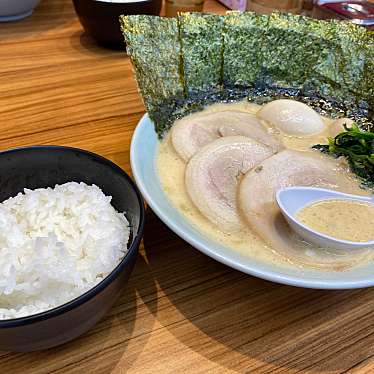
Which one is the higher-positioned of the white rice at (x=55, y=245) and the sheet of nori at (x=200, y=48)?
the sheet of nori at (x=200, y=48)

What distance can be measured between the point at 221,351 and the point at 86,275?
11.2 inches

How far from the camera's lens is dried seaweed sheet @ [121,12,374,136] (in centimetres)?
122

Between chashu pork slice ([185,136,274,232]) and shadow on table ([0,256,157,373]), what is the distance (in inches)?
9.9

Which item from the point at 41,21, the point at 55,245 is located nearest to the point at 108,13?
the point at 41,21

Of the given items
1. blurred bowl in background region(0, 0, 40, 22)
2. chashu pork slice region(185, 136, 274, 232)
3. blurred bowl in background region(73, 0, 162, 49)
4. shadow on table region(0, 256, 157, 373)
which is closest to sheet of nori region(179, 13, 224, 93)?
chashu pork slice region(185, 136, 274, 232)

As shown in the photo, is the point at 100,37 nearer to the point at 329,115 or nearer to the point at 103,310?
the point at 329,115

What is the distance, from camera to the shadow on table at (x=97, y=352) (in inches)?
28.7

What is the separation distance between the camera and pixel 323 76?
4.60 ft

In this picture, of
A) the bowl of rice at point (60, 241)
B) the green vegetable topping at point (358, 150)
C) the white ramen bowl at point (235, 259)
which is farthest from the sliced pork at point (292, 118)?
the bowl of rice at point (60, 241)

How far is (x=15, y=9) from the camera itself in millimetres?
1957

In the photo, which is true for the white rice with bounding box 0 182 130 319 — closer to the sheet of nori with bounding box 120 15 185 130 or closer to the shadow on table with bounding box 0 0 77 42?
the sheet of nori with bounding box 120 15 185 130

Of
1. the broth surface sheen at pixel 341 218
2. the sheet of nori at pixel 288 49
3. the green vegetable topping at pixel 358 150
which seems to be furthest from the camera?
the sheet of nori at pixel 288 49

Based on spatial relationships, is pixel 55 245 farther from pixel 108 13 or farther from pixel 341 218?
pixel 108 13

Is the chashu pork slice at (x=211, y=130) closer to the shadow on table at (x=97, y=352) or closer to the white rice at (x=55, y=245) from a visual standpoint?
the white rice at (x=55, y=245)
